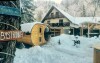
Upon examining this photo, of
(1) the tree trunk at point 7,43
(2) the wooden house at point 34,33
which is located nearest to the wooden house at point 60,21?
(2) the wooden house at point 34,33

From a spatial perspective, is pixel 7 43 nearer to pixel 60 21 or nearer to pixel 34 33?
pixel 34 33

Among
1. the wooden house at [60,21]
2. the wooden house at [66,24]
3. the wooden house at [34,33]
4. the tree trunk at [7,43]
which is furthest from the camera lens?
the wooden house at [60,21]

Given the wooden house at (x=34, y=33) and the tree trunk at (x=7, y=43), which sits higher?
the tree trunk at (x=7, y=43)

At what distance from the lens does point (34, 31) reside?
24.6m

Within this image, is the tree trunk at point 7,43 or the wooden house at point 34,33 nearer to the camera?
the tree trunk at point 7,43

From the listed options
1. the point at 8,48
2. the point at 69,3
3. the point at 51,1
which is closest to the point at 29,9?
the point at 8,48

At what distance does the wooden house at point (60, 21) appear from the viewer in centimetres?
3962

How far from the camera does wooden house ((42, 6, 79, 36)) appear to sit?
39.6 metres

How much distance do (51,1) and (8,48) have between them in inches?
3426

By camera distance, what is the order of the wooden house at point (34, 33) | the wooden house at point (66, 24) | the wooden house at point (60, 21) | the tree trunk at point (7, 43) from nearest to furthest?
the tree trunk at point (7, 43), the wooden house at point (34, 33), the wooden house at point (66, 24), the wooden house at point (60, 21)

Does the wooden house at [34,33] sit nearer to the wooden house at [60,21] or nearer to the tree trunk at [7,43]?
the wooden house at [60,21]

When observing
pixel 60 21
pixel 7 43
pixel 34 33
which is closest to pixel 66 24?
pixel 60 21

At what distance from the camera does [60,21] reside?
41.1 meters

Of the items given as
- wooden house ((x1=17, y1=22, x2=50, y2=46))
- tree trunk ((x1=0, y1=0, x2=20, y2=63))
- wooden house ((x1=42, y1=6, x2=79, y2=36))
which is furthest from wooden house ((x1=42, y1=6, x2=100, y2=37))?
tree trunk ((x1=0, y1=0, x2=20, y2=63))
